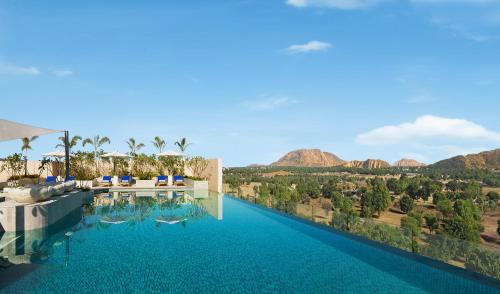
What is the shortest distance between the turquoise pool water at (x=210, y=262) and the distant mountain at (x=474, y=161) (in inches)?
5124

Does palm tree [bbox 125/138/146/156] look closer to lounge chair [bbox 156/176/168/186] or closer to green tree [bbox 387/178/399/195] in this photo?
lounge chair [bbox 156/176/168/186]

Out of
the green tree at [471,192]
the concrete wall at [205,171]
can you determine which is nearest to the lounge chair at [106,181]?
the concrete wall at [205,171]

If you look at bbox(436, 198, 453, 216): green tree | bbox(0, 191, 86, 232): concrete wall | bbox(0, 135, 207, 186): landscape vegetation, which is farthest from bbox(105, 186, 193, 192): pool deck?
bbox(436, 198, 453, 216): green tree

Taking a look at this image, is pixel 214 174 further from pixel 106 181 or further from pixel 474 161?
pixel 474 161

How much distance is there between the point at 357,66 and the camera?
21.8 meters

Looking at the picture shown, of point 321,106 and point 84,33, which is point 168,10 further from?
point 321,106

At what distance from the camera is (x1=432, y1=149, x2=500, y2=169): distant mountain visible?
121225 mm

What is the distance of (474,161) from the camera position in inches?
4877

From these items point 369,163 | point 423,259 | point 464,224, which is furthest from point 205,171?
point 369,163

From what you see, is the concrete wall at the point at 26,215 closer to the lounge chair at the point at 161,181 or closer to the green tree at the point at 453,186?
the lounge chair at the point at 161,181

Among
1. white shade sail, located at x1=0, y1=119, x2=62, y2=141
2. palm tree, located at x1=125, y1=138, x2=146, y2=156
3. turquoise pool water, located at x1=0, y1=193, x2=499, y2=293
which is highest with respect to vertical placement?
palm tree, located at x1=125, y1=138, x2=146, y2=156

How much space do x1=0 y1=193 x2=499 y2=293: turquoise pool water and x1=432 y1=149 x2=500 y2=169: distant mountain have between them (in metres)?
130

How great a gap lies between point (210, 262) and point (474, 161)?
139 meters

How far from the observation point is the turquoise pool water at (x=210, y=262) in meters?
5.61
